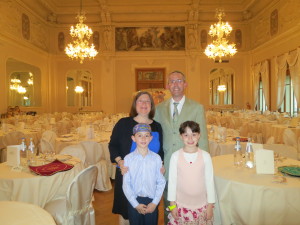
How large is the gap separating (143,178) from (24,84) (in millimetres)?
14231

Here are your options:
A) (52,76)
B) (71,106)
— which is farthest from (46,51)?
(71,106)

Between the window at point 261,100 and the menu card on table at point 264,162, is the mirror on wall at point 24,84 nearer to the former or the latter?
the window at point 261,100

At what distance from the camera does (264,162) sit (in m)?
2.32

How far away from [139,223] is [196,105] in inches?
45.0

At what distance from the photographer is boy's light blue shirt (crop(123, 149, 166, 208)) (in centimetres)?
201

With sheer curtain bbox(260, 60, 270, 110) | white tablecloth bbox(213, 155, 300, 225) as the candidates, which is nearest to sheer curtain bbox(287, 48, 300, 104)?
sheer curtain bbox(260, 60, 270, 110)

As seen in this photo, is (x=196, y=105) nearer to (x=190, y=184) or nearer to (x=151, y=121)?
(x=151, y=121)

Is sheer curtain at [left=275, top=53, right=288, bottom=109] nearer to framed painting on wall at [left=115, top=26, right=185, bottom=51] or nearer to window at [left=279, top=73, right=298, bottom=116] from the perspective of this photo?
window at [left=279, top=73, right=298, bottom=116]

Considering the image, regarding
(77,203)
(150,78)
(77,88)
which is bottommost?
(77,203)

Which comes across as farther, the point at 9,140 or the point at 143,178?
the point at 9,140

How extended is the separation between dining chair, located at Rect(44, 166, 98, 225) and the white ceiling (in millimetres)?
13558

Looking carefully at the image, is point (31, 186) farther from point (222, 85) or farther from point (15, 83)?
point (222, 85)

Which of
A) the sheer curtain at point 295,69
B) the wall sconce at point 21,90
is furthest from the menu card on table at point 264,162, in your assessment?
the wall sconce at point 21,90

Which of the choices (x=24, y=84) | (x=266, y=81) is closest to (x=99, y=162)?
(x=266, y=81)
